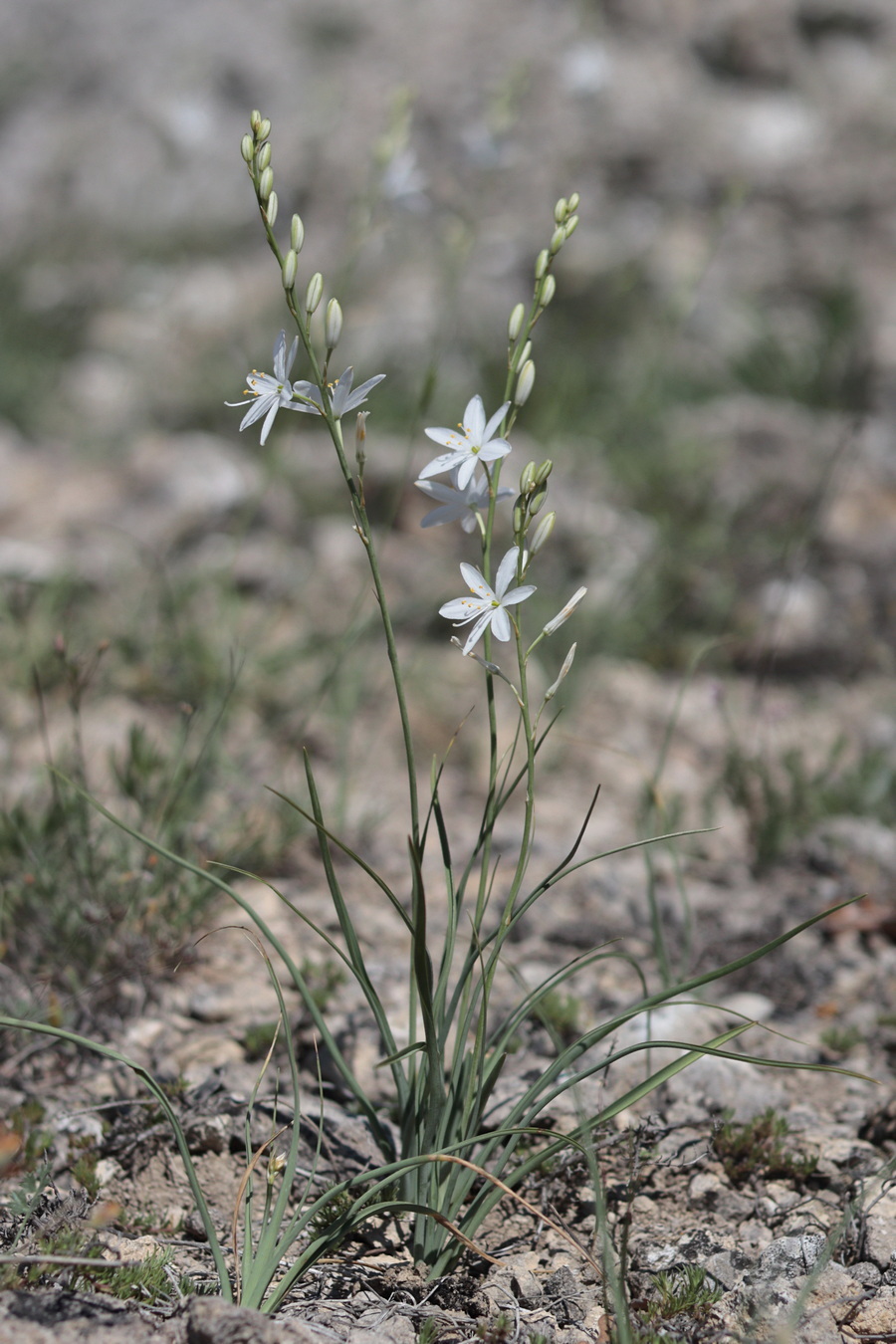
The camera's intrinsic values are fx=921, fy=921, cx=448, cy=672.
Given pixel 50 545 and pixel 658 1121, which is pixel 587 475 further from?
pixel 658 1121

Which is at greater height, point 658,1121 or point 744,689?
point 744,689

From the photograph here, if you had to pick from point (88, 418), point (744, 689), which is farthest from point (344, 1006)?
point (88, 418)

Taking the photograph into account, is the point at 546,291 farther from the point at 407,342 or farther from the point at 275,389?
the point at 407,342

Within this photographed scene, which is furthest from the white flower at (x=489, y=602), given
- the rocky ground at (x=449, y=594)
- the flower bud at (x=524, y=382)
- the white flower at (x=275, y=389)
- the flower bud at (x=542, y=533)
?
the rocky ground at (x=449, y=594)

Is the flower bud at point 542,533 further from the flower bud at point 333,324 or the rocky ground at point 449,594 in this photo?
the rocky ground at point 449,594

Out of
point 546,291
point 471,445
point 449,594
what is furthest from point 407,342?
point 471,445

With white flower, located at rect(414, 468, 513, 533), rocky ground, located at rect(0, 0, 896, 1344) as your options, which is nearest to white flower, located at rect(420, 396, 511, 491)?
white flower, located at rect(414, 468, 513, 533)
